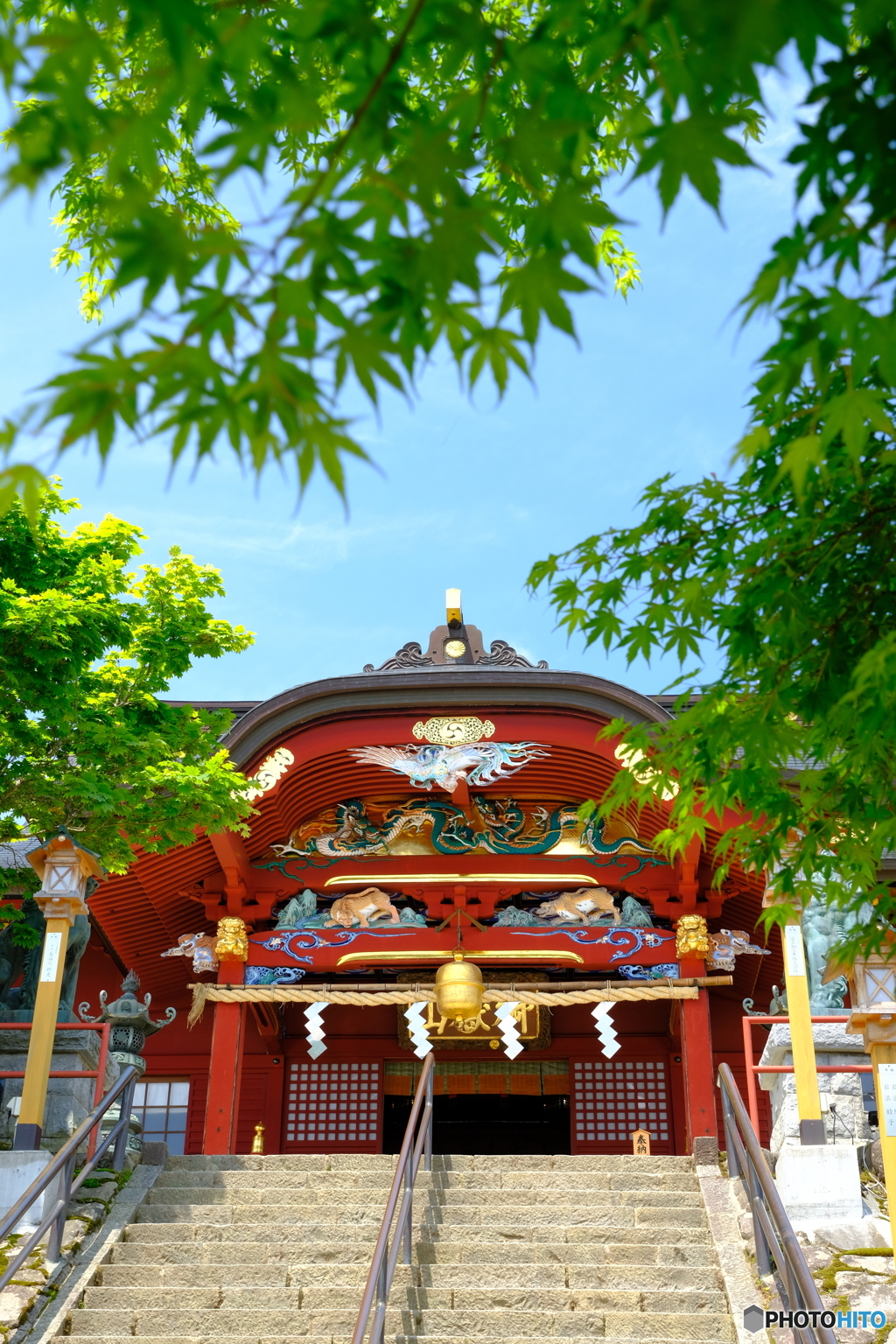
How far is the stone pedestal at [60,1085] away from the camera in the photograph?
31.6ft

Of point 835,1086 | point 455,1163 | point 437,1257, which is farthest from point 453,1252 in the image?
point 835,1086

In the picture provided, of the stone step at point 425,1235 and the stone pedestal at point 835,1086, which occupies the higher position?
the stone pedestal at point 835,1086

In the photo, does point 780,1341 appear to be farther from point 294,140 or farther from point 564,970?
point 564,970

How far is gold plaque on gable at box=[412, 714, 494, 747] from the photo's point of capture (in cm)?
1249

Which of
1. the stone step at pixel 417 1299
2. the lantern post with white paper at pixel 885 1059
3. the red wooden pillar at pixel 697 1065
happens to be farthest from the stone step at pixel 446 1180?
the lantern post with white paper at pixel 885 1059

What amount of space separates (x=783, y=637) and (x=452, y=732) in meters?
8.20

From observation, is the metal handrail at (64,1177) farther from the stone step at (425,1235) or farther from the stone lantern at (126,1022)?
the stone lantern at (126,1022)

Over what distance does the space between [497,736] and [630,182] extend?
10.1m

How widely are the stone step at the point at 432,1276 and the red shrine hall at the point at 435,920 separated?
356cm

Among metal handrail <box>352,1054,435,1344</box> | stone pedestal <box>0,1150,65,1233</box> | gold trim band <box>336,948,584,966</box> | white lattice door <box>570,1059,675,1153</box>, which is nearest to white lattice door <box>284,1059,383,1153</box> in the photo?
white lattice door <box>570,1059,675,1153</box>

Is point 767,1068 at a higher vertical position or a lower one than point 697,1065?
lower

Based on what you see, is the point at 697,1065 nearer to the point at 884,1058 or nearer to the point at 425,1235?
the point at 425,1235

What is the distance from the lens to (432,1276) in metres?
8.07

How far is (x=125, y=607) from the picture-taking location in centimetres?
992
